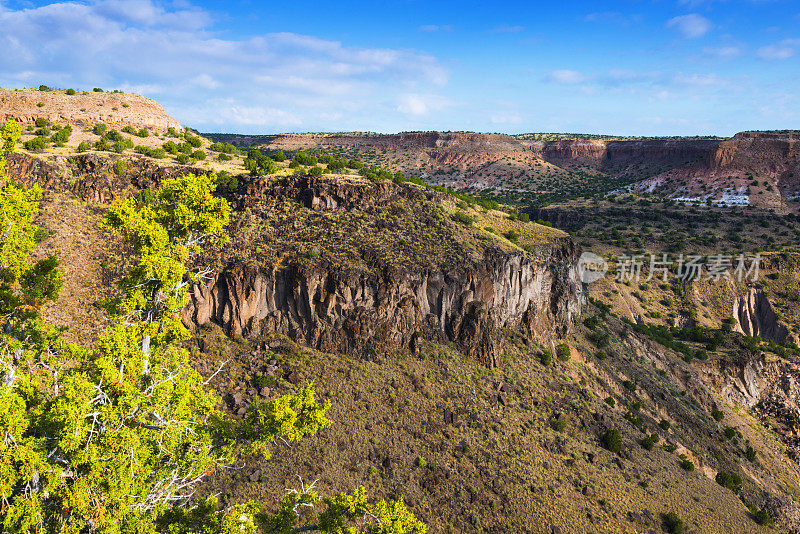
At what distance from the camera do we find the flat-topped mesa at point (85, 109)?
201ft

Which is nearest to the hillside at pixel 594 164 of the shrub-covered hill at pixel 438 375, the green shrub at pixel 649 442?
the shrub-covered hill at pixel 438 375

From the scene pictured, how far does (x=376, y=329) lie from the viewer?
42219 millimetres

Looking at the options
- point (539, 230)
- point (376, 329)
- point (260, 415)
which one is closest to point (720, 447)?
point (539, 230)

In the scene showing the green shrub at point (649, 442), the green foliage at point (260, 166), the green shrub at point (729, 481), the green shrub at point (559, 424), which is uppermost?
the green foliage at point (260, 166)

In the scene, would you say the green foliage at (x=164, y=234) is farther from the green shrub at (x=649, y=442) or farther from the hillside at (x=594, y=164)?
the hillside at (x=594, y=164)

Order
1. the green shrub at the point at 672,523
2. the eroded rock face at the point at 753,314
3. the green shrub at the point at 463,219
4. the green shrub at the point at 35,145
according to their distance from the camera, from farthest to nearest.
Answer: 1. the eroded rock face at the point at 753,314
2. the green shrub at the point at 463,219
3. the green shrub at the point at 35,145
4. the green shrub at the point at 672,523

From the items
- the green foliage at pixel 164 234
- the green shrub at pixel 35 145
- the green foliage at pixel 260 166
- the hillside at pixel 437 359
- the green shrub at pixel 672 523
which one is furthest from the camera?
the green foliage at pixel 260 166

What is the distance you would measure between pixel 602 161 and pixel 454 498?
198 metres

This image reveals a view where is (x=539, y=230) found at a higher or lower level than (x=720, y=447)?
higher

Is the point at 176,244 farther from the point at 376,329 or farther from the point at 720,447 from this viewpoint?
the point at 720,447

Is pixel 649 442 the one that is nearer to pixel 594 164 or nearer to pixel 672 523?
pixel 672 523

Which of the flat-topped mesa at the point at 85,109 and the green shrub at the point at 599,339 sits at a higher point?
the flat-topped mesa at the point at 85,109

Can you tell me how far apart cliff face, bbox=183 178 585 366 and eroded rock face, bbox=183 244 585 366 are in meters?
0.10

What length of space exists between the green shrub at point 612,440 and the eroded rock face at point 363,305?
42.7ft
